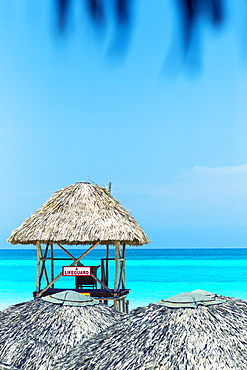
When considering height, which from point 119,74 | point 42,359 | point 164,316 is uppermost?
point 119,74

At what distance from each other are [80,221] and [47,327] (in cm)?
491

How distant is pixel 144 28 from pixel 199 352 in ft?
7.05

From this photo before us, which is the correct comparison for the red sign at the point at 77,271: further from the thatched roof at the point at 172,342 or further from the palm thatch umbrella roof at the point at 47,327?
the thatched roof at the point at 172,342

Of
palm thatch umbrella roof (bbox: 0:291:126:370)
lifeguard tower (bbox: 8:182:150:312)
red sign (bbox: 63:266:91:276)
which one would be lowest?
palm thatch umbrella roof (bbox: 0:291:126:370)

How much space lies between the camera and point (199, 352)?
8.75ft

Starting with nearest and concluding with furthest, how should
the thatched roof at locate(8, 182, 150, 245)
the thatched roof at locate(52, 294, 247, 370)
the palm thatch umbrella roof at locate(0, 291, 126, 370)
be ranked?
the thatched roof at locate(52, 294, 247, 370)
the palm thatch umbrella roof at locate(0, 291, 126, 370)
the thatched roof at locate(8, 182, 150, 245)

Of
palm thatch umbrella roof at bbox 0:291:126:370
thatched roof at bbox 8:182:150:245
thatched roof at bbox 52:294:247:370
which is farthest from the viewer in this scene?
thatched roof at bbox 8:182:150:245

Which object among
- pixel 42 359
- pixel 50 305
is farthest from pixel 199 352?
pixel 50 305

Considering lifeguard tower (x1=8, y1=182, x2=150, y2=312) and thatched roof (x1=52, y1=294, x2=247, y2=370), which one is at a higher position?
lifeguard tower (x1=8, y1=182, x2=150, y2=312)

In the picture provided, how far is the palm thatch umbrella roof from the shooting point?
400cm

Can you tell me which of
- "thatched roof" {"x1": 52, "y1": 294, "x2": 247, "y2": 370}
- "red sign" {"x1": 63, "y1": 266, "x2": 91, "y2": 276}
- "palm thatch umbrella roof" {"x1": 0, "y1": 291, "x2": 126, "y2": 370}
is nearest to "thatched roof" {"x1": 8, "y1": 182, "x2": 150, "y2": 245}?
"red sign" {"x1": 63, "y1": 266, "x2": 91, "y2": 276}

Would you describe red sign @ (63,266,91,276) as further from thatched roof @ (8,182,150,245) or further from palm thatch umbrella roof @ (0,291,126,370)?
palm thatch umbrella roof @ (0,291,126,370)

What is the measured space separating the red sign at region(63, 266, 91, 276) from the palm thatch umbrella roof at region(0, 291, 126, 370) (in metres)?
4.21

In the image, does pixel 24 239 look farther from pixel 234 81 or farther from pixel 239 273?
pixel 239 273
